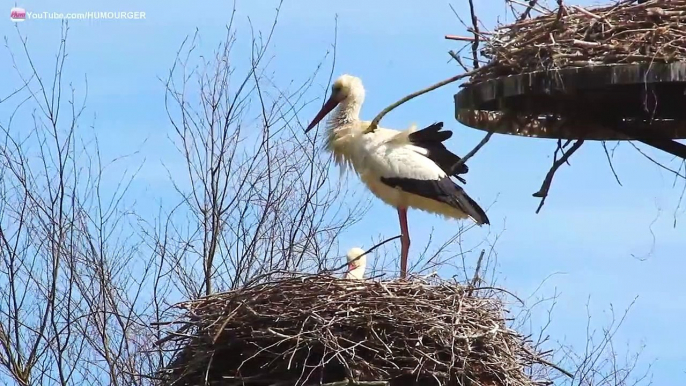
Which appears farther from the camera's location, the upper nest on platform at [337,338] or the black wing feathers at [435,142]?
the black wing feathers at [435,142]

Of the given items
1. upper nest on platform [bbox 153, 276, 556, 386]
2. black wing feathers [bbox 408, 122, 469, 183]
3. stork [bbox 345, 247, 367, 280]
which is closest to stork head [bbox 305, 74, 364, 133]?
black wing feathers [bbox 408, 122, 469, 183]

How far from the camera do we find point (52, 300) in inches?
375

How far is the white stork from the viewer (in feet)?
26.9

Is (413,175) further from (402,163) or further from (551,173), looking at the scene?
(551,173)

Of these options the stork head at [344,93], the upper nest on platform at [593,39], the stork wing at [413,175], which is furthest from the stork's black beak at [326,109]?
the upper nest on platform at [593,39]

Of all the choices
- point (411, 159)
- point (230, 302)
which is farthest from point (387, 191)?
point (230, 302)

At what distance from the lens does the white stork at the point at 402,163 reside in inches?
323

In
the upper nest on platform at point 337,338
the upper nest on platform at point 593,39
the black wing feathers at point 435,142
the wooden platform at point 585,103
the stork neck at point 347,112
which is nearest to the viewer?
the wooden platform at point 585,103

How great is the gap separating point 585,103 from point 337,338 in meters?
1.77

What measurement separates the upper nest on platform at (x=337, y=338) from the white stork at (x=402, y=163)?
85.3 inches

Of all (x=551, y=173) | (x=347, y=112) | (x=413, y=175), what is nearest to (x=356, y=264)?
(x=413, y=175)

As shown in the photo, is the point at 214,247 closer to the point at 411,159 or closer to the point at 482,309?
the point at 411,159

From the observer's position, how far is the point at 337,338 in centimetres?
562

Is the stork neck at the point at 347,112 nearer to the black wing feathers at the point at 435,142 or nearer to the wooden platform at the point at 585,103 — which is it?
the black wing feathers at the point at 435,142
